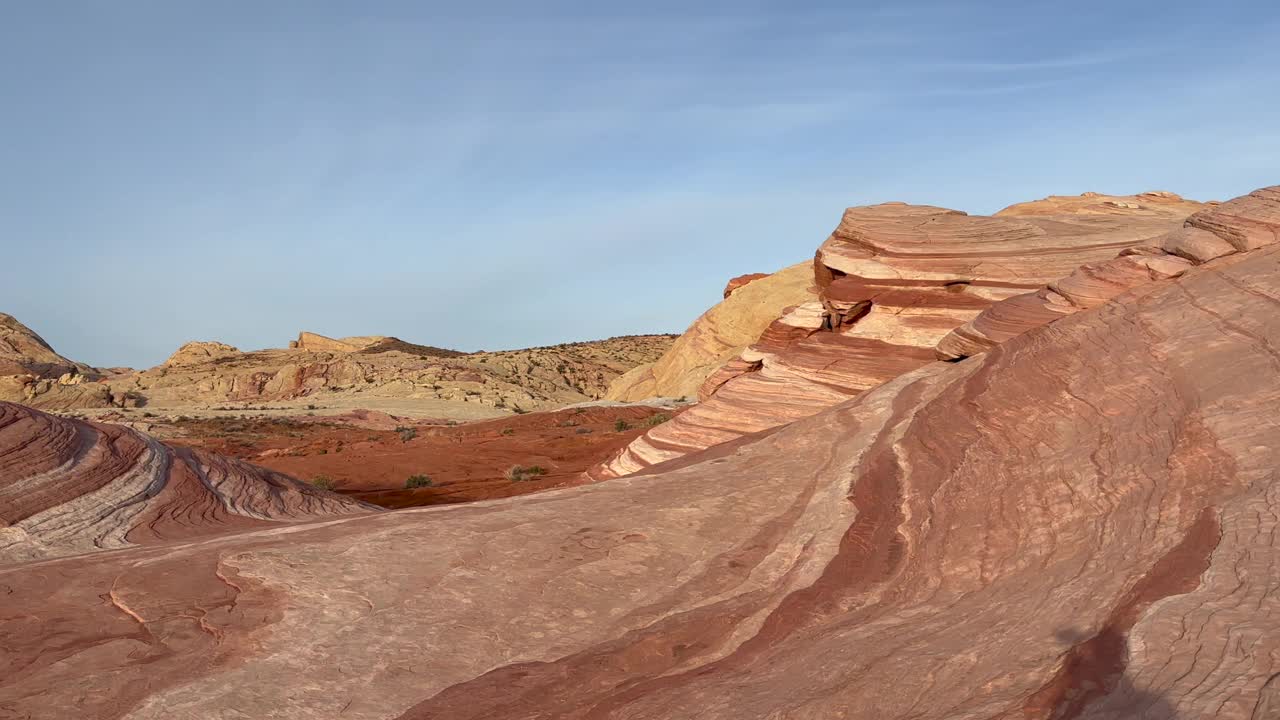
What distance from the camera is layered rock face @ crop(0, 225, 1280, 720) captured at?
5.72 metres

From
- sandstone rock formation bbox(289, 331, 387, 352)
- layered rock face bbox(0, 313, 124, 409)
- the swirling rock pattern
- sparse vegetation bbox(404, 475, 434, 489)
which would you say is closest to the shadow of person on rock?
the swirling rock pattern

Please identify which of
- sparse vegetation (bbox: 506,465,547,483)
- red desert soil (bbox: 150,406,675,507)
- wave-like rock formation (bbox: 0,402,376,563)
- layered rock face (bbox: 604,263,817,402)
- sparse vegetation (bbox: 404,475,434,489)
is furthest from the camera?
layered rock face (bbox: 604,263,817,402)

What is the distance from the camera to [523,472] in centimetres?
2497

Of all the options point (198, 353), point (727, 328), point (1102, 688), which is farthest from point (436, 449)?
point (198, 353)

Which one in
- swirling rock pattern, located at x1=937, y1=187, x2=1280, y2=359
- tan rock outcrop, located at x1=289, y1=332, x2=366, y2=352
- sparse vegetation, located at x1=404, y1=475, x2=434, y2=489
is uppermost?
tan rock outcrop, located at x1=289, y1=332, x2=366, y2=352

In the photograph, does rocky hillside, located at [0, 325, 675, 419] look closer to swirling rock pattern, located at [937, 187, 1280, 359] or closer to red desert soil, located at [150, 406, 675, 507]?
red desert soil, located at [150, 406, 675, 507]

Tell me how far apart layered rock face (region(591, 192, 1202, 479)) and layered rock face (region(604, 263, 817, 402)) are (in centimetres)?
2513

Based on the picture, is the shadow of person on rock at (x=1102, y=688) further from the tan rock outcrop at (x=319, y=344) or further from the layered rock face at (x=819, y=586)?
the tan rock outcrop at (x=319, y=344)

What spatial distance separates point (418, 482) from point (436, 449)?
23.1 ft

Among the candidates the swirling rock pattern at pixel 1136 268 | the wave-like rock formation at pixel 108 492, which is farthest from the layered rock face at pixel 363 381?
the swirling rock pattern at pixel 1136 268

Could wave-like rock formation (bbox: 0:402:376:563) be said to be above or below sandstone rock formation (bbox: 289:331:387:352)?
below

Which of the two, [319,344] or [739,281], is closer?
[739,281]

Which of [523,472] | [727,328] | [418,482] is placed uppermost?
[727,328]

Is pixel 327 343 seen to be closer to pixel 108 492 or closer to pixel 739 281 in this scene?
pixel 739 281
